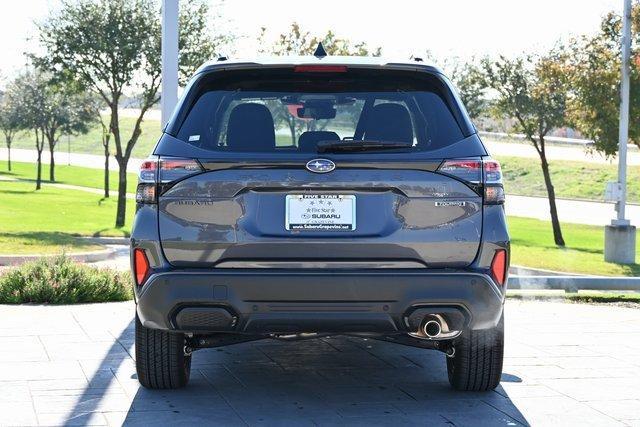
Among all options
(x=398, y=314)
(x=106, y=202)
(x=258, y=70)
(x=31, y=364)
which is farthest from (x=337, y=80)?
(x=106, y=202)

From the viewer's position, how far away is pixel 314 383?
6734 mm

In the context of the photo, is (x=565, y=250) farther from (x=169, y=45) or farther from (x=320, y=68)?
(x=320, y=68)

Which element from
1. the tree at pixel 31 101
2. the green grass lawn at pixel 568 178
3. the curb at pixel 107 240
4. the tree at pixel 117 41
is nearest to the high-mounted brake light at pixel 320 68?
the curb at pixel 107 240

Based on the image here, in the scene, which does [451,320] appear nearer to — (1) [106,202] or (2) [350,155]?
(2) [350,155]

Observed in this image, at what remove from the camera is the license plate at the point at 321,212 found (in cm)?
546

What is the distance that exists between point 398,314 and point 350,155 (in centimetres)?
82

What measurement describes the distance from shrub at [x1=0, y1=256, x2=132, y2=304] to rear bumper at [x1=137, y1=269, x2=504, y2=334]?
17.8ft

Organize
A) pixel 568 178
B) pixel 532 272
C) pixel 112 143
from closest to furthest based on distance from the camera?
1. pixel 532 272
2. pixel 568 178
3. pixel 112 143

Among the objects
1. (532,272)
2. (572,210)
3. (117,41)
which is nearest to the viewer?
(532,272)

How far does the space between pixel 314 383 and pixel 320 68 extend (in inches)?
80.0

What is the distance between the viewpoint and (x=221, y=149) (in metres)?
5.62

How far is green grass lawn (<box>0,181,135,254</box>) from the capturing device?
25812 mm

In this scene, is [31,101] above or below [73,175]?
above

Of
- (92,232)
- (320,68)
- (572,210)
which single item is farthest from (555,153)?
(320,68)
